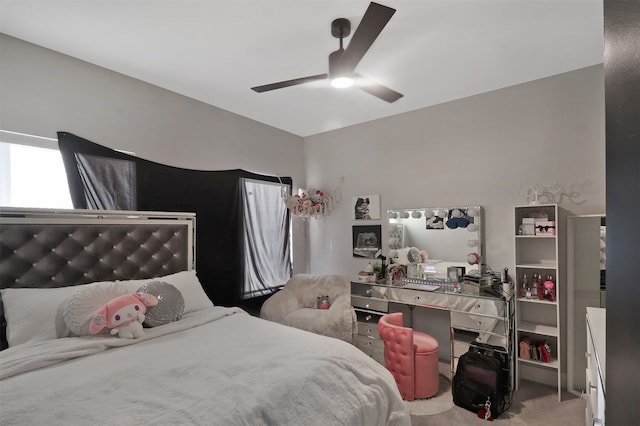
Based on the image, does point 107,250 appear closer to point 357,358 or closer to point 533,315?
point 357,358

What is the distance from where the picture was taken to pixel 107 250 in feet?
7.84

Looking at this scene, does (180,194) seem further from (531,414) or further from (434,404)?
(531,414)

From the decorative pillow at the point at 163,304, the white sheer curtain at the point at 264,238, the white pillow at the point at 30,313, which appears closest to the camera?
the white pillow at the point at 30,313

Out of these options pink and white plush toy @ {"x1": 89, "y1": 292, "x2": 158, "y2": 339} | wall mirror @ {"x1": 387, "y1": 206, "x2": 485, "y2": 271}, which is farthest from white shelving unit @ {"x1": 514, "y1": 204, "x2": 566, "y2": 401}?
pink and white plush toy @ {"x1": 89, "y1": 292, "x2": 158, "y2": 339}

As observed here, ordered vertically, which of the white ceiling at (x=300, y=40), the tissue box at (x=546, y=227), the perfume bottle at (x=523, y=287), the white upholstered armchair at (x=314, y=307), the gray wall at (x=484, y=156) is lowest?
the white upholstered armchair at (x=314, y=307)

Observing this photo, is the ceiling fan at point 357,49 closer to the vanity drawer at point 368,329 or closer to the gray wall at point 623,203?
the gray wall at point 623,203

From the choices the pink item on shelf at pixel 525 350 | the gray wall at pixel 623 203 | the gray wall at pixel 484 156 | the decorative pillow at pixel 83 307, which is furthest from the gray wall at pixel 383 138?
the gray wall at pixel 623 203

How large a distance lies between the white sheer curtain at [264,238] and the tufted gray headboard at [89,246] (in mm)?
734

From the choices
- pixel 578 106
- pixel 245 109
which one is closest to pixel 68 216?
pixel 245 109

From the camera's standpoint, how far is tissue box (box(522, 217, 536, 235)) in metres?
2.59

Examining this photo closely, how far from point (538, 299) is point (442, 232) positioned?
979 mm

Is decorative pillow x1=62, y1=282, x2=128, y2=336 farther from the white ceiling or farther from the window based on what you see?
the white ceiling

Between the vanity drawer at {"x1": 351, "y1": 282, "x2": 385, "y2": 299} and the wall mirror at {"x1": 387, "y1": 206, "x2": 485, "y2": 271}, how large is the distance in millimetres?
576

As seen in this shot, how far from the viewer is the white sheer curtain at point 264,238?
350 centimetres
